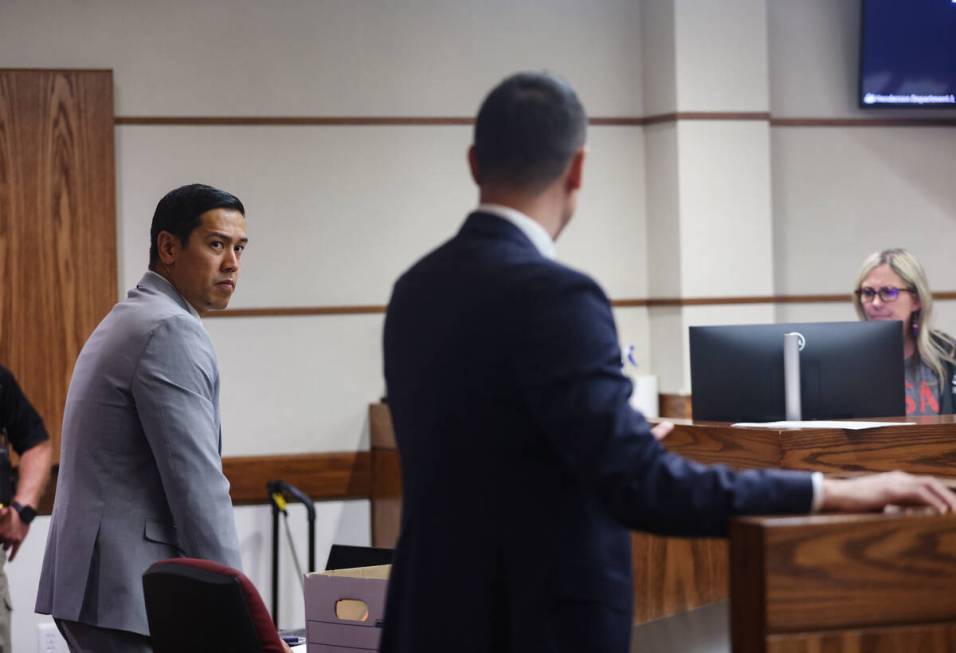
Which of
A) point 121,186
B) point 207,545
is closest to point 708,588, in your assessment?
point 207,545

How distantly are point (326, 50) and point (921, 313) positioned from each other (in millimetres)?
2635

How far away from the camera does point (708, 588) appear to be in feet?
9.38

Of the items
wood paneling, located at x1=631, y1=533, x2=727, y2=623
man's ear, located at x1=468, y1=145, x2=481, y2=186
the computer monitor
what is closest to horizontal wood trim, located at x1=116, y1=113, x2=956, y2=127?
the computer monitor

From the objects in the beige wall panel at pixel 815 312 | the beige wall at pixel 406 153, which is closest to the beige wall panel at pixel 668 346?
the beige wall at pixel 406 153

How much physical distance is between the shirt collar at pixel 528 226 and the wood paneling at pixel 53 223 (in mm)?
3743

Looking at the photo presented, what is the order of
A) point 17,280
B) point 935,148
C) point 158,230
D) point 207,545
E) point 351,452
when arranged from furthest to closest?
point 935,148, point 351,452, point 17,280, point 158,230, point 207,545

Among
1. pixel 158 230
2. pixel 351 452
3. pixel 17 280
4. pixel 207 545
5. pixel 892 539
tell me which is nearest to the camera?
pixel 892 539

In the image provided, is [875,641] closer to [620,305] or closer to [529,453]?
[529,453]

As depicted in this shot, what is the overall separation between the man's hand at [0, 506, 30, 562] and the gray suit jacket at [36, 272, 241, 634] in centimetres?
171

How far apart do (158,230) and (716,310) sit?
3.14 m

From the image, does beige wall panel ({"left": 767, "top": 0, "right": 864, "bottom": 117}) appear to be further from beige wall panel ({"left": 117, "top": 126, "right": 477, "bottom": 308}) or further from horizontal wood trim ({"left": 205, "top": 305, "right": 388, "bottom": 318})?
horizontal wood trim ({"left": 205, "top": 305, "right": 388, "bottom": 318})

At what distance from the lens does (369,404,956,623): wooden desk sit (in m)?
2.58

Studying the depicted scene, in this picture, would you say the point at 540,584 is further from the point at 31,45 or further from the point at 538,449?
the point at 31,45

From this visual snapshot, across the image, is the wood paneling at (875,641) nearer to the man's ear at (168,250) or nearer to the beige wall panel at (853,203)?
the man's ear at (168,250)
